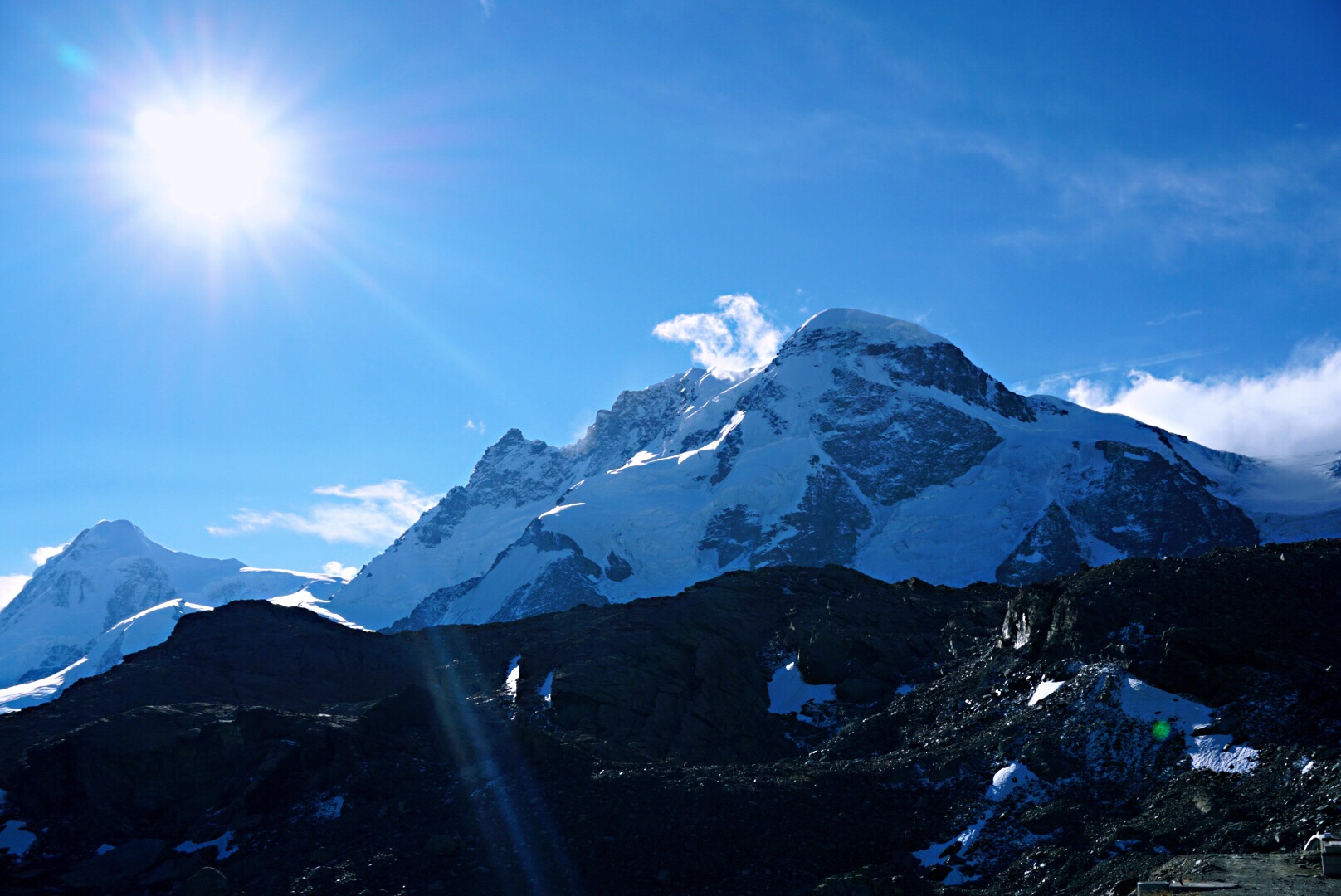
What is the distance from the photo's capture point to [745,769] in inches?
1024

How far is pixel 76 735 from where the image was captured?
2489 cm

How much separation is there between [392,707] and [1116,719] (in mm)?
20639

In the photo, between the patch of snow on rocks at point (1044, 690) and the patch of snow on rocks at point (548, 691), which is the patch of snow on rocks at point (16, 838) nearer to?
the patch of snow on rocks at point (548, 691)

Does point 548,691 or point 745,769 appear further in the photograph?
point 548,691

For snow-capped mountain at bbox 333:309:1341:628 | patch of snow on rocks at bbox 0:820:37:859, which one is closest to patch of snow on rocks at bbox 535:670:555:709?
patch of snow on rocks at bbox 0:820:37:859

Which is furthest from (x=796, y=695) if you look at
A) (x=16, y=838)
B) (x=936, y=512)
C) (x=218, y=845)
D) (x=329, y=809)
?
(x=936, y=512)

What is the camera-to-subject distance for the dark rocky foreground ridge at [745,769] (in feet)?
64.8

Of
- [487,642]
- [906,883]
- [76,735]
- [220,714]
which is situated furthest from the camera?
[487,642]

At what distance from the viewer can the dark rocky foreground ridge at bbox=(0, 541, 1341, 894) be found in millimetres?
19766

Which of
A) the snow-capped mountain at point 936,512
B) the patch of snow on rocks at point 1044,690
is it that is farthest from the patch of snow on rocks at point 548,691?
the snow-capped mountain at point 936,512

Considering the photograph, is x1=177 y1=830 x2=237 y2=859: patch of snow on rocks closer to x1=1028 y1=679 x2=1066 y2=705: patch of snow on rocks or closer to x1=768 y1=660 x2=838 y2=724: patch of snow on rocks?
x1=768 y1=660 x2=838 y2=724: patch of snow on rocks

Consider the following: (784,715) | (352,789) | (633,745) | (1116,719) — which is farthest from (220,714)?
(1116,719)

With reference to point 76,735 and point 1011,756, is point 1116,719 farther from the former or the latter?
point 76,735

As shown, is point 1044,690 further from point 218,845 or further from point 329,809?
point 218,845
